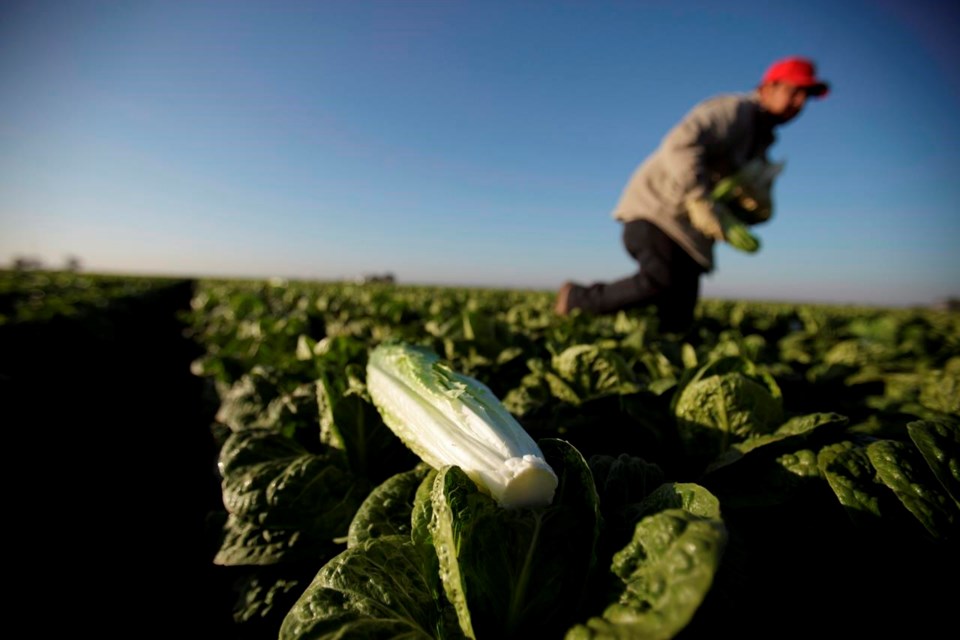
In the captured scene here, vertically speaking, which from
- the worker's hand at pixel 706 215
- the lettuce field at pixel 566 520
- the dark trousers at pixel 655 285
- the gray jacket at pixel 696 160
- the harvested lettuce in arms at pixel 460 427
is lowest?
the lettuce field at pixel 566 520

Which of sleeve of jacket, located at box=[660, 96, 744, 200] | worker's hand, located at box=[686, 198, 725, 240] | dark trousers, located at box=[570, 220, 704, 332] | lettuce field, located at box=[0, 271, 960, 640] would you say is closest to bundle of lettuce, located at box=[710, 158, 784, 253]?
worker's hand, located at box=[686, 198, 725, 240]

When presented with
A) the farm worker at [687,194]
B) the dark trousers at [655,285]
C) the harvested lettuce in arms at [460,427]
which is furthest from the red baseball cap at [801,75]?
the harvested lettuce in arms at [460,427]

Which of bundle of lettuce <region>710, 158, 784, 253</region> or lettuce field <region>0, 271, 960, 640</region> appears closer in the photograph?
lettuce field <region>0, 271, 960, 640</region>

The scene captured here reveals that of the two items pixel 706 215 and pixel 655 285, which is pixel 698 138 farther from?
pixel 655 285

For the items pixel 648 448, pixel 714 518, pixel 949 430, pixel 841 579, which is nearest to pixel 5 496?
pixel 648 448

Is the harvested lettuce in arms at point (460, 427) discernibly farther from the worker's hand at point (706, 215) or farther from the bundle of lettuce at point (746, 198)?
the bundle of lettuce at point (746, 198)

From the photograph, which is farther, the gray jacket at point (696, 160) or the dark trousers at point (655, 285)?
the dark trousers at point (655, 285)

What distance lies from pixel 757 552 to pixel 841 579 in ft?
0.59

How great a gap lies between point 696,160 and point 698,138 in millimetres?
245

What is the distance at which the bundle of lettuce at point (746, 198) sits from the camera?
4699mm

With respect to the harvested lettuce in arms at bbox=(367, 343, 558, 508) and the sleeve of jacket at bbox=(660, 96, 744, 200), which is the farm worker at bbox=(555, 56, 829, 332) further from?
the harvested lettuce in arms at bbox=(367, 343, 558, 508)

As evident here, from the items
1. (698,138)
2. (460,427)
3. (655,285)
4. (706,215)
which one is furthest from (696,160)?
(460,427)

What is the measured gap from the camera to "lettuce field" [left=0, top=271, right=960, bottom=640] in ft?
3.05

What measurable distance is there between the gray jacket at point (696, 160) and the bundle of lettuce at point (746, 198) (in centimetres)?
14
